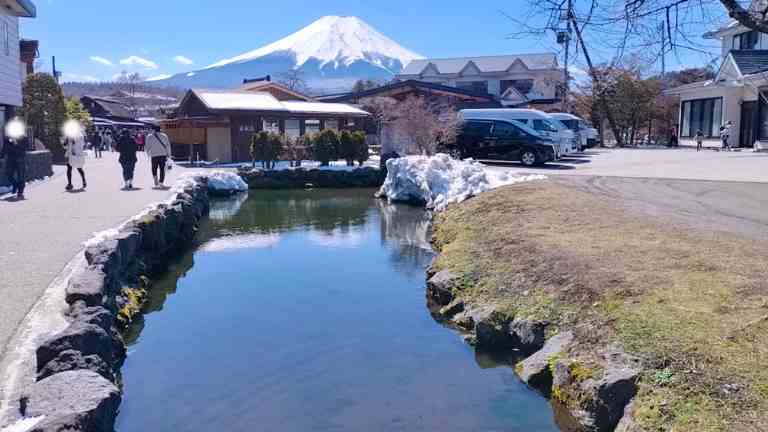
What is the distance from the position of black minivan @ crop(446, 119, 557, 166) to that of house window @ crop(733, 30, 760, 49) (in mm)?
16685

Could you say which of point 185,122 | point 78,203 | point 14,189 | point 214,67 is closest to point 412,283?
point 78,203

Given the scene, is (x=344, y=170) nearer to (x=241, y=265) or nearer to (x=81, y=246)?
(x=241, y=265)

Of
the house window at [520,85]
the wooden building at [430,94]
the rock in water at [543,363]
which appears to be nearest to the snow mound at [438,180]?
the rock in water at [543,363]

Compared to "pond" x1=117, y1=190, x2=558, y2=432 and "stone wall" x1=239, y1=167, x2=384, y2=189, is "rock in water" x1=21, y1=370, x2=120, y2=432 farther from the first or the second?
"stone wall" x1=239, y1=167, x2=384, y2=189

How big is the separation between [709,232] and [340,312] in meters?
4.81

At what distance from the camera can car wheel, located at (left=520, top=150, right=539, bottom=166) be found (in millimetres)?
24142

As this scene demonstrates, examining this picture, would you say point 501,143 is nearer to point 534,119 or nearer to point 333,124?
point 534,119

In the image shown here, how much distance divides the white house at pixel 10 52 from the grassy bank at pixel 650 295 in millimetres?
13964

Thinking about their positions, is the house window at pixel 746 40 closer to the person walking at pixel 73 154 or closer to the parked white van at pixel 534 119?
the parked white van at pixel 534 119

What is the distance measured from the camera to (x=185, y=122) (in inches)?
1155

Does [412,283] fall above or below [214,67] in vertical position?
below

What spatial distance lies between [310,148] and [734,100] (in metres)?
19.5

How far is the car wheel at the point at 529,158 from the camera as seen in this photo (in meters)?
24.1

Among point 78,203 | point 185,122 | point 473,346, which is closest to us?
point 473,346
